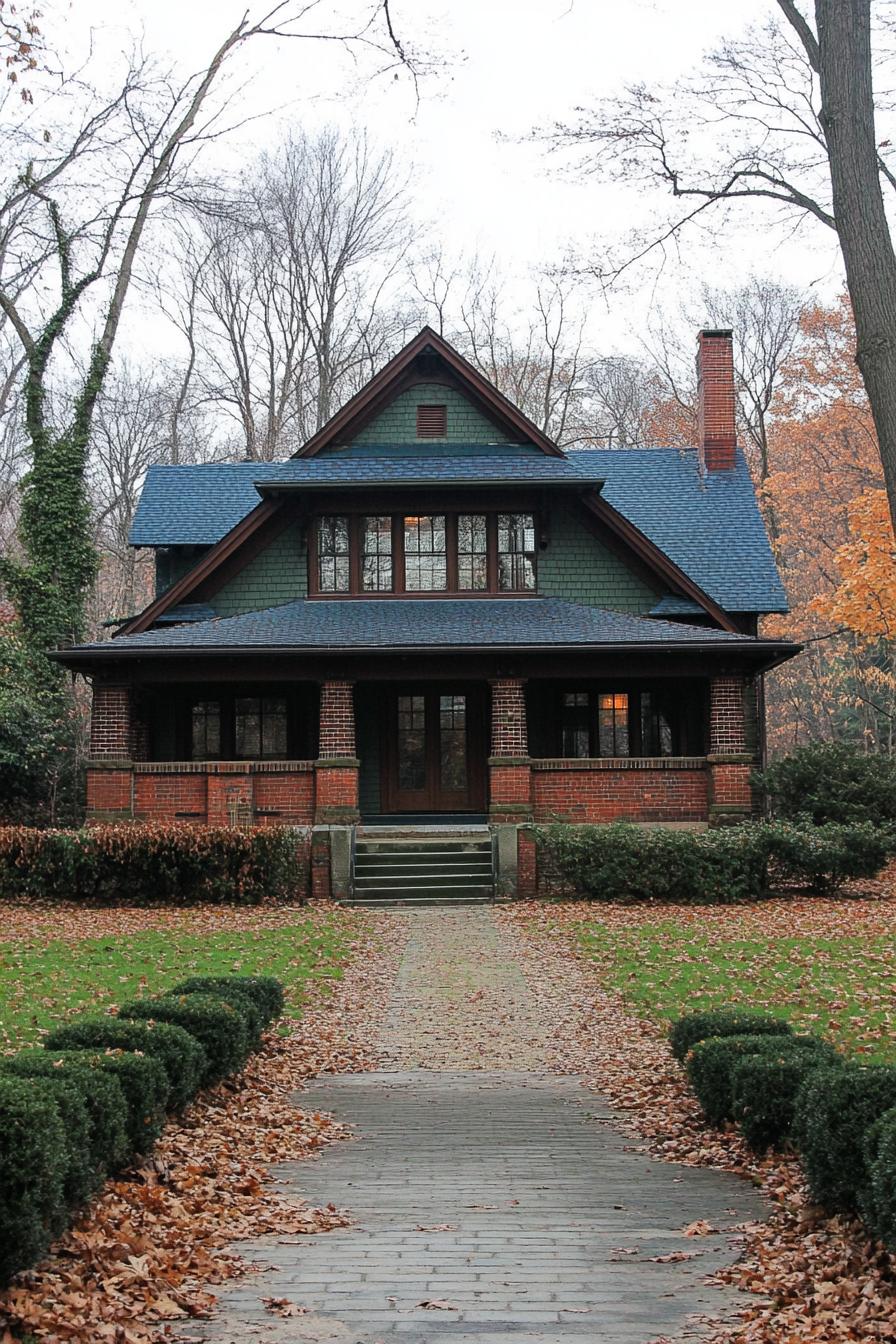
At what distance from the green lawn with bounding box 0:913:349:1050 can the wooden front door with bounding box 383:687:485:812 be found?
6.55 meters

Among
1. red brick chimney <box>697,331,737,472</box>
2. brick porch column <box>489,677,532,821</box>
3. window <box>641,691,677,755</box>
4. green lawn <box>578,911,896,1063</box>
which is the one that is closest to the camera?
green lawn <box>578,911,896,1063</box>

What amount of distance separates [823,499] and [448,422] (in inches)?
666

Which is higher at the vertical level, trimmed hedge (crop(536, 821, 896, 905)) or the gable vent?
the gable vent

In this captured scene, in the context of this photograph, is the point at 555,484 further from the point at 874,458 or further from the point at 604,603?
the point at 874,458

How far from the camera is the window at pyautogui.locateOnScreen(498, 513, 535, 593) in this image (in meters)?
23.9

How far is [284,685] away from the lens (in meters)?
24.0

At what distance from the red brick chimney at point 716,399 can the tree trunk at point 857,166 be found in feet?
62.2

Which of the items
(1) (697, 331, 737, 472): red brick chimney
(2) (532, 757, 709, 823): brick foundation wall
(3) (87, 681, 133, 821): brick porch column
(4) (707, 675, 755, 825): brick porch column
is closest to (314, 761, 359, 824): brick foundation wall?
(2) (532, 757, 709, 823): brick foundation wall

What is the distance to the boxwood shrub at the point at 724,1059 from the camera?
7672 mm

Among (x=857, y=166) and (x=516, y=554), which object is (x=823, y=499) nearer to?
(x=516, y=554)

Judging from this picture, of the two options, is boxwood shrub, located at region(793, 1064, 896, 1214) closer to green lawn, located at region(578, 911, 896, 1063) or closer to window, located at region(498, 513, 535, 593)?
green lawn, located at region(578, 911, 896, 1063)

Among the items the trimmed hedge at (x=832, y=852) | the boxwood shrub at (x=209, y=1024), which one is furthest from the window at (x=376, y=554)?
the boxwood shrub at (x=209, y=1024)

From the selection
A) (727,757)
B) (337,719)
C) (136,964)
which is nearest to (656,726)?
(727,757)

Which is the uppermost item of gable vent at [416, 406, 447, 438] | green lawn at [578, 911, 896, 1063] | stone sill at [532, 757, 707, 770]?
gable vent at [416, 406, 447, 438]
